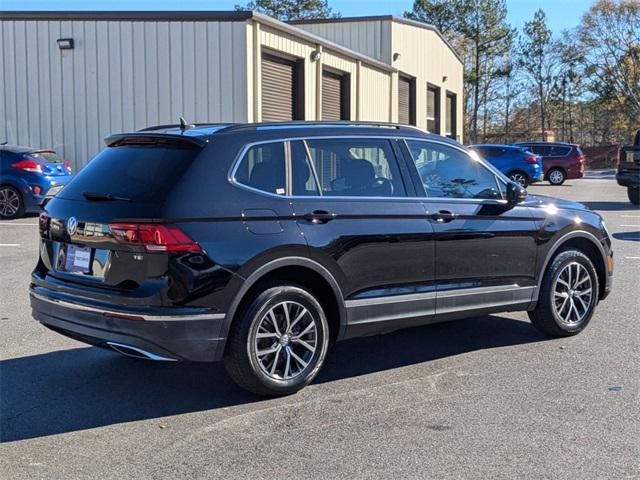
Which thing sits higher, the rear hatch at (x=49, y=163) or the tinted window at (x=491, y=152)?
the tinted window at (x=491, y=152)

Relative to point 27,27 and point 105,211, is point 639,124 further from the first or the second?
point 105,211

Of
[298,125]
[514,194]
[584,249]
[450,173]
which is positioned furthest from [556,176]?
[298,125]

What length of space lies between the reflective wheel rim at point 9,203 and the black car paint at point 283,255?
10373 mm

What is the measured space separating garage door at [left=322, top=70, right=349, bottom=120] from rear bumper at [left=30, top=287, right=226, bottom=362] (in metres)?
17.3

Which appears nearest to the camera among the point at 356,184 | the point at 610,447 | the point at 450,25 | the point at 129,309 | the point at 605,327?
the point at 610,447

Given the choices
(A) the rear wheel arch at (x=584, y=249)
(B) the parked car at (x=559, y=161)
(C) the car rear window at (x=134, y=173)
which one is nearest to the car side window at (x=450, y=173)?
(A) the rear wheel arch at (x=584, y=249)

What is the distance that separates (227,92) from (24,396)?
13.0m

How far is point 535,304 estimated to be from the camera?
Answer: 20.5 ft

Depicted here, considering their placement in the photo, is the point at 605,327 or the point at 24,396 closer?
the point at 24,396

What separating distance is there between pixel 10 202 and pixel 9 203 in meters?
0.03

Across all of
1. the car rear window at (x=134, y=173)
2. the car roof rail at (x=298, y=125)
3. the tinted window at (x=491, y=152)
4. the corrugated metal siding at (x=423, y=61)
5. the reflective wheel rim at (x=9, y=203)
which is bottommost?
the reflective wheel rim at (x=9, y=203)

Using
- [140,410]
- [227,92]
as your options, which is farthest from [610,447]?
[227,92]

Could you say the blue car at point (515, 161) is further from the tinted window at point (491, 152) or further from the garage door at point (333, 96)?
the garage door at point (333, 96)

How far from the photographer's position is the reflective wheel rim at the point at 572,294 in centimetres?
637
